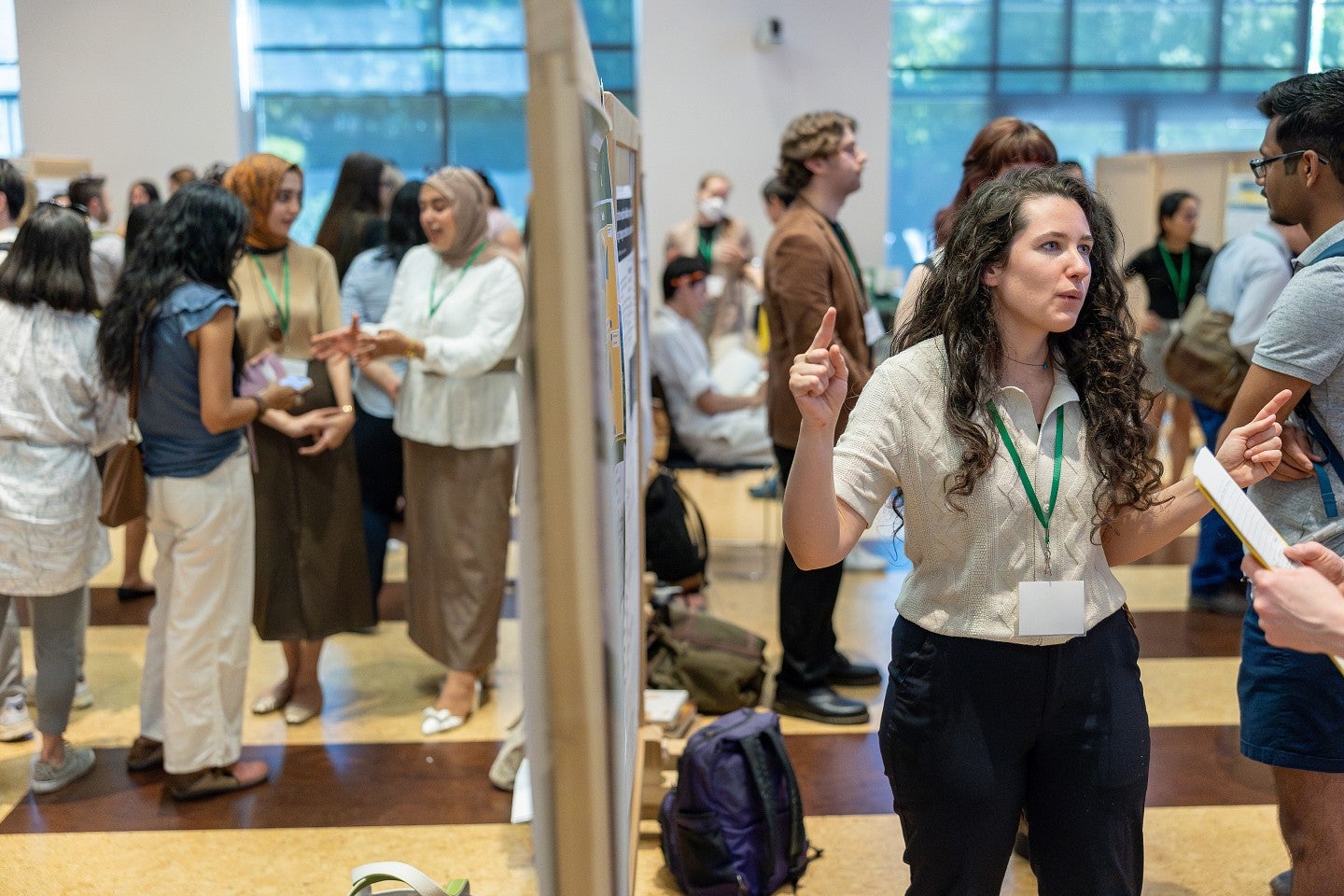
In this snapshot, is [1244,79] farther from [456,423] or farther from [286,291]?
[286,291]

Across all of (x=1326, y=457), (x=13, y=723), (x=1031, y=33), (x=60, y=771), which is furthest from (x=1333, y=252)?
(x=1031, y=33)

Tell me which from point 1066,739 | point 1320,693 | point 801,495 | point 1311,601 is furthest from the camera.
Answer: point 1320,693

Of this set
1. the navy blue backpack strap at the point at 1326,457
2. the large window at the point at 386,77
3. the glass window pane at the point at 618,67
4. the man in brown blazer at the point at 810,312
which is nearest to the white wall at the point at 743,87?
the glass window pane at the point at 618,67

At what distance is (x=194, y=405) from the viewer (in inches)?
120

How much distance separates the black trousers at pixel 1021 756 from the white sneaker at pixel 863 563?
3.56m

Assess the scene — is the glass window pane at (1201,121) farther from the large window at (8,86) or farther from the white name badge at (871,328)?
the large window at (8,86)

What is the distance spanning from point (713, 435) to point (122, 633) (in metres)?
2.50

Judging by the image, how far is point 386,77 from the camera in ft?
40.2

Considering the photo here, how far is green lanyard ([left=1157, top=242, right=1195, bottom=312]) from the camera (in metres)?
6.17

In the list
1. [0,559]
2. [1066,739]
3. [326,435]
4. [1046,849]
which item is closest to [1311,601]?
[1066,739]

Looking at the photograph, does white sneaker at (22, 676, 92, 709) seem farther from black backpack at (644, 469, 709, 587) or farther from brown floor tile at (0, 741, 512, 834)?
black backpack at (644, 469, 709, 587)

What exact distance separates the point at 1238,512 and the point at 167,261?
254 centimetres

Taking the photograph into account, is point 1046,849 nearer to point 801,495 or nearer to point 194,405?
point 801,495

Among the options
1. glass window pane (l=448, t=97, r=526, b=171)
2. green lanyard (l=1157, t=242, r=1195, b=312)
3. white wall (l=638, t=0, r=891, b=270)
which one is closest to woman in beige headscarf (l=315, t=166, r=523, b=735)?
green lanyard (l=1157, t=242, r=1195, b=312)
